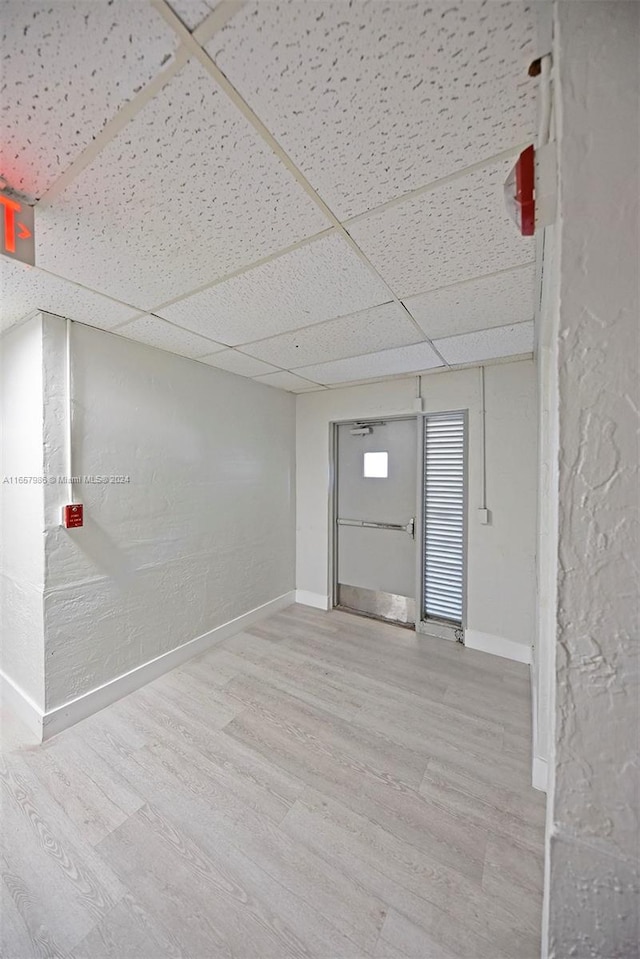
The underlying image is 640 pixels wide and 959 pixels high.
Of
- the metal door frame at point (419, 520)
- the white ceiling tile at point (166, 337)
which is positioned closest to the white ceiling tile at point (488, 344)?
the metal door frame at point (419, 520)

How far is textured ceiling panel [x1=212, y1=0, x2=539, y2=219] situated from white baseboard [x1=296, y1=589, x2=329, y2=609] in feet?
11.2

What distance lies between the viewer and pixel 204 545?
277 cm

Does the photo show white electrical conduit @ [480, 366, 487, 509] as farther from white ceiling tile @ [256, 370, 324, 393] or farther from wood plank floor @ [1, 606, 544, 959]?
white ceiling tile @ [256, 370, 324, 393]

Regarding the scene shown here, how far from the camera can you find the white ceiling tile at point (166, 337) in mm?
2016

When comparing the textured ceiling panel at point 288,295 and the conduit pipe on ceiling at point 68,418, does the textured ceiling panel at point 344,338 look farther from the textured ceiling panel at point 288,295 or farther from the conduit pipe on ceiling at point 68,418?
the conduit pipe on ceiling at point 68,418

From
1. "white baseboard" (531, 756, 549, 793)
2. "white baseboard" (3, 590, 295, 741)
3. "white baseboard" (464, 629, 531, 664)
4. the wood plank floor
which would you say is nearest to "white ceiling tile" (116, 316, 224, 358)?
"white baseboard" (3, 590, 295, 741)

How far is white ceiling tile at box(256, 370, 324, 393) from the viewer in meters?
3.09

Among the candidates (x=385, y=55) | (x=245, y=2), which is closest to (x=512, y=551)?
(x=385, y=55)

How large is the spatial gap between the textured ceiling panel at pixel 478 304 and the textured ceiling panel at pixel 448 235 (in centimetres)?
9

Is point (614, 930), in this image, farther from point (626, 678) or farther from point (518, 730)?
point (518, 730)

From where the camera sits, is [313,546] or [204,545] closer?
[204,545]

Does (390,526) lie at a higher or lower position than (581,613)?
lower

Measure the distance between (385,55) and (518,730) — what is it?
9.18 feet

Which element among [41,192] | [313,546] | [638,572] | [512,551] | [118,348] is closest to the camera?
[638,572]
